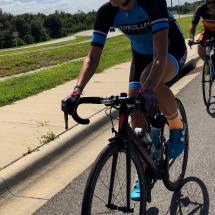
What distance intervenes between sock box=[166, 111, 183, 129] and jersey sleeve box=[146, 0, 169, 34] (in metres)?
0.86

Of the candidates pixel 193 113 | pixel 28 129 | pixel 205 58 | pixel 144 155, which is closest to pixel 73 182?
pixel 144 155

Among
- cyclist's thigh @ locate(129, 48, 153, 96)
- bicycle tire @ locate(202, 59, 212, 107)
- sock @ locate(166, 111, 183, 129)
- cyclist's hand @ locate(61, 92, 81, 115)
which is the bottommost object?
bicycle tire @ locate(202, 59, 212, 107)

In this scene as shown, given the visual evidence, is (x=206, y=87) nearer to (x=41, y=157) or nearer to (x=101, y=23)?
(x=41, y=157)

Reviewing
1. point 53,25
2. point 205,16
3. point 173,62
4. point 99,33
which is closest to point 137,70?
point 173,62

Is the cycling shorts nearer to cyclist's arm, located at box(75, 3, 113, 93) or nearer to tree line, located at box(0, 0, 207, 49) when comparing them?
cyclist's arm, located at box(75, 3, 113, 93)

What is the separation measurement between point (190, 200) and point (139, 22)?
179 centimetres

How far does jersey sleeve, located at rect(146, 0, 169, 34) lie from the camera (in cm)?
229

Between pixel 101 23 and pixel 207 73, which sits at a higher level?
pixel 101 23

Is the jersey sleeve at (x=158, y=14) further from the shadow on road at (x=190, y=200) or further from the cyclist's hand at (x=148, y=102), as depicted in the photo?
the shadow on road at (x=190, y=200)

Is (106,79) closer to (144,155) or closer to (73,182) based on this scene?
(73,182)

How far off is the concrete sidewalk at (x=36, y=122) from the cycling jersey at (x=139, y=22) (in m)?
1.84

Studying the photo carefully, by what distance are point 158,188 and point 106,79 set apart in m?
6.04

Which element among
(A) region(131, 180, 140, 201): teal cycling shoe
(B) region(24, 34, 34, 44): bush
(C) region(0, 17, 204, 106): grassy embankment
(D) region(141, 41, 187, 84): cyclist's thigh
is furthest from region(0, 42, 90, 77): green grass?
(B) region(24, 34, 34, 44): bush

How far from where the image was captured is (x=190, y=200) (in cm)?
297
